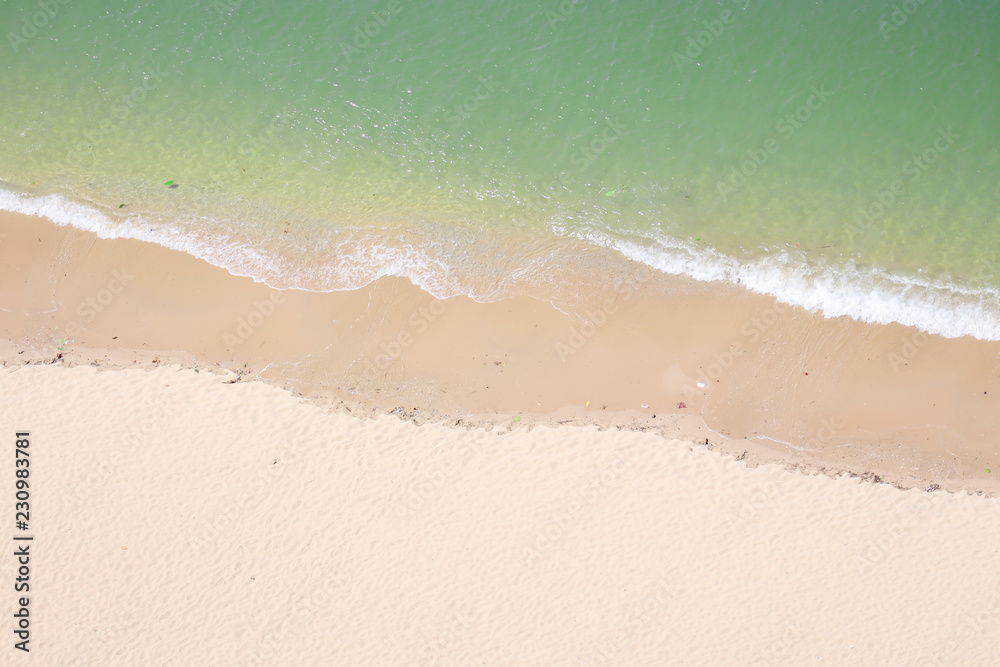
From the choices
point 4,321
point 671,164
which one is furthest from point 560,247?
point 4,321

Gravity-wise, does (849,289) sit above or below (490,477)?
above

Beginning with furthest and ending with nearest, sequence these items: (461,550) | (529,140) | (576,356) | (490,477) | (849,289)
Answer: (529,140)
(849,289)
(576,356)
(490,477)
(461,550)

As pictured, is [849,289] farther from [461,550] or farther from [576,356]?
[461,550]

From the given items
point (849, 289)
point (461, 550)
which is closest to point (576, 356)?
point (461, 550)

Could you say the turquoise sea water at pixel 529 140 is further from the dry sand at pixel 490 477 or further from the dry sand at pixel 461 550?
the dry sand at pixel 461 550

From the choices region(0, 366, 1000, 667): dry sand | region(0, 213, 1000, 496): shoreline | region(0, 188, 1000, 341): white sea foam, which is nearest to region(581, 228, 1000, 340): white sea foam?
region(0, 188, 1000, 341): white sea foam

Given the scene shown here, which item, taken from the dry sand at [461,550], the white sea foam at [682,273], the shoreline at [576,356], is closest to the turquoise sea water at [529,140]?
the white sea foam at [682,273]
